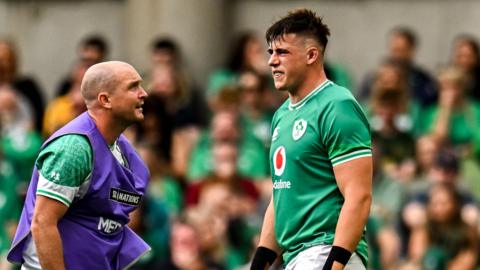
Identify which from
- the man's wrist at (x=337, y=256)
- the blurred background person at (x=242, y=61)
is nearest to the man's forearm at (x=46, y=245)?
the man's wrist at (x=337, y=256)

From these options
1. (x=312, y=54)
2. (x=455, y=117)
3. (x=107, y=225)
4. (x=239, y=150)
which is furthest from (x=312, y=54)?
(x=455, y=117)

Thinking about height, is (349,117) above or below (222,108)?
above

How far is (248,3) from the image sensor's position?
18.1 metres

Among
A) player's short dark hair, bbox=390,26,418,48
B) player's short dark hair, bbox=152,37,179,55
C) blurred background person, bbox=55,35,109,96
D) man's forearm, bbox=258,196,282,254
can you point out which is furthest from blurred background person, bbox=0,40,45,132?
man's forearm, bbox=258,196,282,254

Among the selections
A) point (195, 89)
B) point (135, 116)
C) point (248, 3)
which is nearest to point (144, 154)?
point (195, 89)

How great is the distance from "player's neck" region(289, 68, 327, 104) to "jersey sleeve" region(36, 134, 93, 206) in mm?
1229

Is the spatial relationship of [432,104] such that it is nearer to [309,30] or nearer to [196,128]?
[196,128]

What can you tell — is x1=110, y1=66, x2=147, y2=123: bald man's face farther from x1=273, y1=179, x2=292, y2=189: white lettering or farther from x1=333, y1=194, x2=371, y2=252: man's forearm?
x1=333, y1=194, x2=371, y2=252: man's forearm

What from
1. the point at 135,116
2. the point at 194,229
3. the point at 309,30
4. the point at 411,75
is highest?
the point at 309,30

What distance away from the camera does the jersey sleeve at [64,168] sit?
30.3 feet

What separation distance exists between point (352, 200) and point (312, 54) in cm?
89

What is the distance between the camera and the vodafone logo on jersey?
9375mm

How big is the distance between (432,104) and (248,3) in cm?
316

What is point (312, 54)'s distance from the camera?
9367 millimetres
